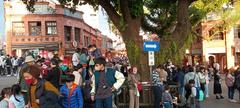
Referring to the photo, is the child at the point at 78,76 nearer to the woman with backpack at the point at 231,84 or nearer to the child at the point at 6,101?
the child at the point at 6,101

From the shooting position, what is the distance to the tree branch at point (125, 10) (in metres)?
20.8

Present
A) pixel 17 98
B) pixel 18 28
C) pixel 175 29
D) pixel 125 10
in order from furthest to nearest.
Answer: pixel 18 28
pixel 175 29
pixel 125 10
pixel 17 98

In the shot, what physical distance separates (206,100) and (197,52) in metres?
40.6

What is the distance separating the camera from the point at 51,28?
57.1 m

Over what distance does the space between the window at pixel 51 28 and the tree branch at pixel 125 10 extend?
36.4 meters

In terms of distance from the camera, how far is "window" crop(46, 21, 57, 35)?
186ft

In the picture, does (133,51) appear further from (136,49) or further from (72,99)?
(72,99)

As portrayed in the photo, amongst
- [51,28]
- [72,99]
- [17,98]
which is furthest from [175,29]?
[51,28]

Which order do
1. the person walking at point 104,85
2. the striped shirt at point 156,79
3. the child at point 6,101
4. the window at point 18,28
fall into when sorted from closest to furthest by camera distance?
the child at point 6,101 < the person walking at point 104,85 < the striped shirt at point 156,79 < the window at point 18,28

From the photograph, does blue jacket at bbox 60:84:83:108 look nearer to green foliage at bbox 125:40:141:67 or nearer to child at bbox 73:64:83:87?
child at bbox 73:64:83:87

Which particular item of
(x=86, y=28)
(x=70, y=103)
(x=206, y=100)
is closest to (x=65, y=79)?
(x=70, y=103)

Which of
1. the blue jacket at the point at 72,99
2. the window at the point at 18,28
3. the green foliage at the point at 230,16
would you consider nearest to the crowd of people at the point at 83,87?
the blue jacket at the point at 72,99

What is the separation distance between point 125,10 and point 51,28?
37.0 m

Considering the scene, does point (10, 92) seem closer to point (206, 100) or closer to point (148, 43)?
point (148, 43)
